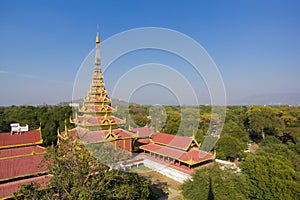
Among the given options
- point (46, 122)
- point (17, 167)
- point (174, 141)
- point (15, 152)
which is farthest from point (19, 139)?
point (46, 122)

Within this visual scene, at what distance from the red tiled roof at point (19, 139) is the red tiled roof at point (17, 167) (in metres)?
4.67

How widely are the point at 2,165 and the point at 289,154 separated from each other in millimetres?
22405

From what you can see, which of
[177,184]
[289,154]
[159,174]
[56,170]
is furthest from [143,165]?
[289,154]

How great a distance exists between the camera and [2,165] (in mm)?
10141

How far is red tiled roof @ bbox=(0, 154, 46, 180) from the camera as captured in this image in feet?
32.4

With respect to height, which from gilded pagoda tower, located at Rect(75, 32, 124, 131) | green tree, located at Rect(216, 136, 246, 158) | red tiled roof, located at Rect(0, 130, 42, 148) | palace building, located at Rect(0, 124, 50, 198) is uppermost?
gilded pagoda tower, located at Rect(75, 32, 124, 131)

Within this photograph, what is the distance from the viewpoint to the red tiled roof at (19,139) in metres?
14.4

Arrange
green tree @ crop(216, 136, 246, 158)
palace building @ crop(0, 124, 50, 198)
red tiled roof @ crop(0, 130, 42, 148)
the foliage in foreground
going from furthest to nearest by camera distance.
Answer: green tree @ crop(216, 136, 246, 158) < red tiled roof @ crop(0, 130, 42, 148) < palace building @ crop(0, 124, 50, 198) < the foliage in foreground

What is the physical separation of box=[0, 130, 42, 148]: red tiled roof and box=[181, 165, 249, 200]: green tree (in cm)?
1195

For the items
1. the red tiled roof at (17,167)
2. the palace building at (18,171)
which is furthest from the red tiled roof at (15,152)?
the red tiled roof at (17,167)

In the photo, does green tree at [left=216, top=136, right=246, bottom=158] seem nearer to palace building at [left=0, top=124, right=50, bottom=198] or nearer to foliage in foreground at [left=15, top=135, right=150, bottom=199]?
foliage in foreground at [left=15, top=135, right=150, bottom=199]

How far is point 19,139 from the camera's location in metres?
15.1

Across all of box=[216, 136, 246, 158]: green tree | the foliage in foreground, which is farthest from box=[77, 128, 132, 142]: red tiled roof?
box=[216, 136, 246, 158]: green tree

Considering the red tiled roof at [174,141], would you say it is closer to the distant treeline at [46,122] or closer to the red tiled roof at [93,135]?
the red tiled roof at [93,135]
